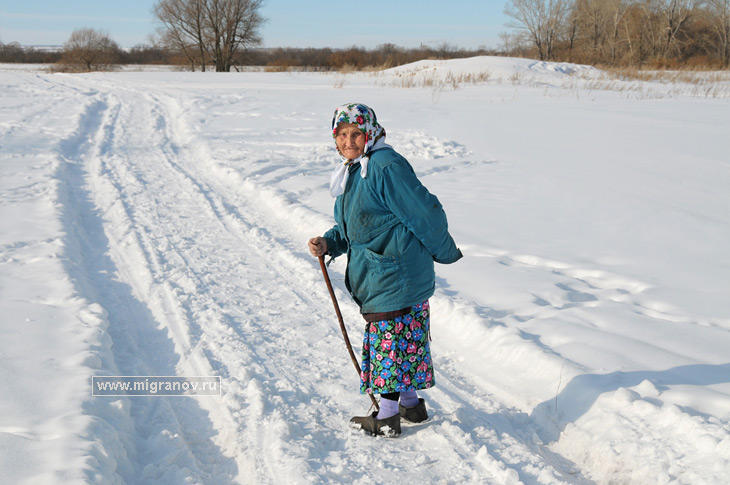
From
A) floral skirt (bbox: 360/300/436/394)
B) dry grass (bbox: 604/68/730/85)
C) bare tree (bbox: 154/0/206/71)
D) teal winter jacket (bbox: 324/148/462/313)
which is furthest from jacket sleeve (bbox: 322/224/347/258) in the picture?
bare tree (bbox: 154/0/206/71)

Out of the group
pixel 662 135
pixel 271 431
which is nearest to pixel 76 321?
pixel 271 431

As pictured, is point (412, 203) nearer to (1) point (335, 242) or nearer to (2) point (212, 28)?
(1) point (335, 242)

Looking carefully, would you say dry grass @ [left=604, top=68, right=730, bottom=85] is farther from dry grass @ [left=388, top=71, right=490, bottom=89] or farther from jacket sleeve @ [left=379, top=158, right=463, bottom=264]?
jacket sleeve @ [left=379, top=158, right=463, bottom=264]

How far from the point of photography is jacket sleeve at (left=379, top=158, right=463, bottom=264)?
7.55 feet

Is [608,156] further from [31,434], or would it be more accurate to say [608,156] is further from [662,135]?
[31,434]

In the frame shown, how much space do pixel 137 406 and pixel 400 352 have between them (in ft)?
4.79

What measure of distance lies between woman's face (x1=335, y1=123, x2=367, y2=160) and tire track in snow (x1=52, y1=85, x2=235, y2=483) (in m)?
1.52

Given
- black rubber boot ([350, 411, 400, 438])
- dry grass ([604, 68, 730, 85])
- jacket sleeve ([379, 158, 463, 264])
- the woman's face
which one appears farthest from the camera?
dry grass ([604, 68, 730, 85])

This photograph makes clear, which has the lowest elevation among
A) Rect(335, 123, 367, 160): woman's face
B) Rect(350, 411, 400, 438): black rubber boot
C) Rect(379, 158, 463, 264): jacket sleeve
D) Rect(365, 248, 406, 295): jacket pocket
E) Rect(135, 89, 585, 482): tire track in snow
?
Rect(135, 89, 585, 482): tire track in snow

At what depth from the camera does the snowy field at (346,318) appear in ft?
8.34

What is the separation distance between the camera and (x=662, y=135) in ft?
30.8

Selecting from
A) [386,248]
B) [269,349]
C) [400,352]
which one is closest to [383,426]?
[400,352]

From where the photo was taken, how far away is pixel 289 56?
48344 millimetres

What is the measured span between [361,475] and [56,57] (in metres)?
64.0
